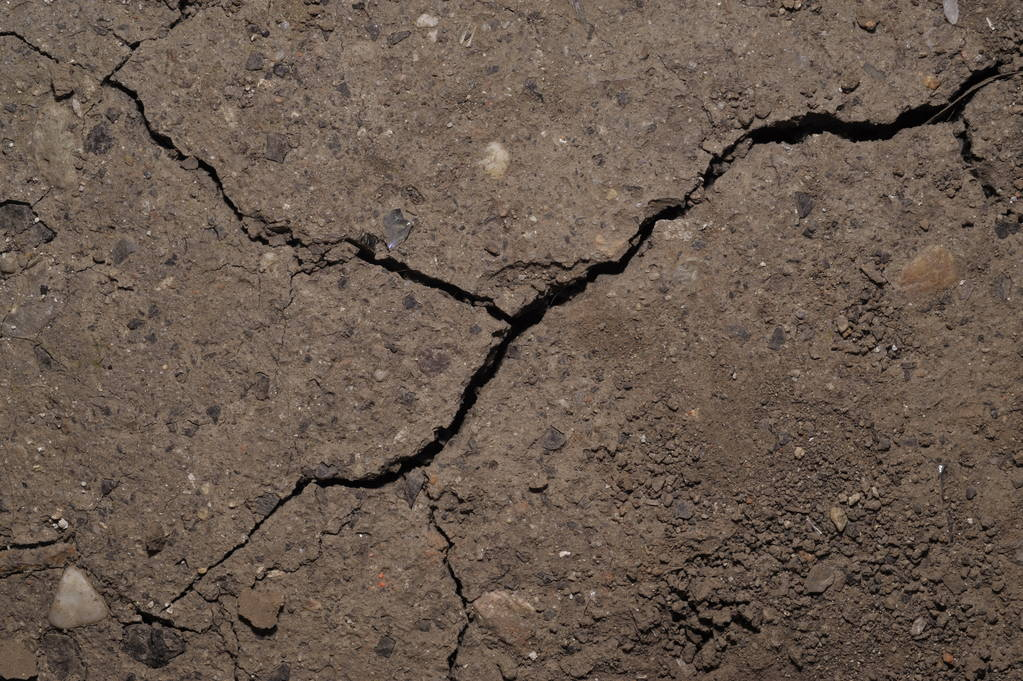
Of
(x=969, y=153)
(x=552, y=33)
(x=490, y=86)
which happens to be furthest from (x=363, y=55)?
(x=969, y=153)

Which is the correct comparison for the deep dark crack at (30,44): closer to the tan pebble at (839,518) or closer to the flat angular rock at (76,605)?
the flat angular rock at (76,605)

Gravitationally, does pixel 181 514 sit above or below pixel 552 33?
below

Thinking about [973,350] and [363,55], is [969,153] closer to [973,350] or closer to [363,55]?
[973,350]

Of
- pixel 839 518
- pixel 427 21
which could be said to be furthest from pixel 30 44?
pixel 839 518

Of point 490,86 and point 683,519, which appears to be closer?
point 683,519

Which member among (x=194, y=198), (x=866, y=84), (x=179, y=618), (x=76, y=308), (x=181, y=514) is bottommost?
(x=179, y=618)

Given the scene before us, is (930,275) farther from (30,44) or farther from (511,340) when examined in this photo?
(30,44)

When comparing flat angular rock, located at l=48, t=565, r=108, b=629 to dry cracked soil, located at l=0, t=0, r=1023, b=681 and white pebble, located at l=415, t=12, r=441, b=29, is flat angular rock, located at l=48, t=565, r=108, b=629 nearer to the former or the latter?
dry cracked soil, located at l=0, t=0, r=1023, b=681

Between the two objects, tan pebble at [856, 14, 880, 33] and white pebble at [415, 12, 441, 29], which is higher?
tan pebble at [856, 14, 880, 33]

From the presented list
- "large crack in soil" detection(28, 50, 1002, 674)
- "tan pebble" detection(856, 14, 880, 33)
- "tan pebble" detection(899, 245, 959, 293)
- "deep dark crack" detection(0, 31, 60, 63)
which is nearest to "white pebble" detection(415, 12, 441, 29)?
"large crack in soil" detection(28, 50, 1002, 674)
